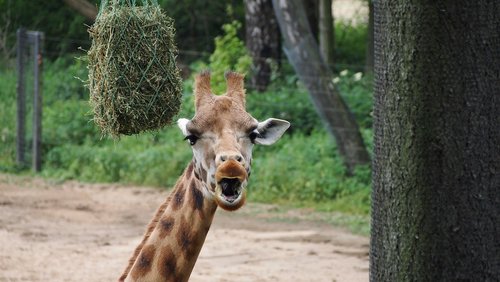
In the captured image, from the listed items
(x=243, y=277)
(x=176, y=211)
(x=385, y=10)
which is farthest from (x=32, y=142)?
(x=385, y=10)

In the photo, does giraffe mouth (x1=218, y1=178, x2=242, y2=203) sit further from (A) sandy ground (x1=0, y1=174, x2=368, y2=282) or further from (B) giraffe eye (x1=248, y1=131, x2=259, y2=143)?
(A) sandy ground (x1=0, y1=174, x2=368, y2=282)

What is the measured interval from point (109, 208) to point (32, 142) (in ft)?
9.00

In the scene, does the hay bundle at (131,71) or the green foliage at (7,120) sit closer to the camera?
the hay bundle at (131,71)

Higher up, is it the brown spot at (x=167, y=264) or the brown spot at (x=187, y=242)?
the brown spot at (x=187, y=242)

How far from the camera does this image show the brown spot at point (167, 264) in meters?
5.80

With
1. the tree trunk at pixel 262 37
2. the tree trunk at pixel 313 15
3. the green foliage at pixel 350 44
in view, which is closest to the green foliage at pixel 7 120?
the tree trunk at pixel 262 37

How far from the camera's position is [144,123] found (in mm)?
5723

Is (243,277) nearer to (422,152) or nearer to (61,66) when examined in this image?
(422,152)

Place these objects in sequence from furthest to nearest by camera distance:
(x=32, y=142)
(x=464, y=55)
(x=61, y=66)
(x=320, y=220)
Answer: (x=61, y=66), (x=32, y=142), (x=320, y=220), (x=464, y=55)

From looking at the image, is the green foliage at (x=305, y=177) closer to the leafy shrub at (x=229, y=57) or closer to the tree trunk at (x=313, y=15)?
the leafy shrub at (x=229, y=57)

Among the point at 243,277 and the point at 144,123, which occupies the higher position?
the point at 144,123

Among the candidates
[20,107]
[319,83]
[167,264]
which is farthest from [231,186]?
[20,107]

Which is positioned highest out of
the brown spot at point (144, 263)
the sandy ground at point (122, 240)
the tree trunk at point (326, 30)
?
the tree trunk at point (326, 30)

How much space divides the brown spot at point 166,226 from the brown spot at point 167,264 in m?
0.09
